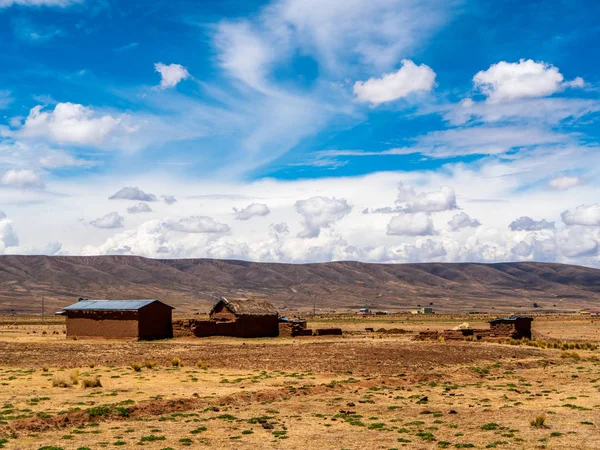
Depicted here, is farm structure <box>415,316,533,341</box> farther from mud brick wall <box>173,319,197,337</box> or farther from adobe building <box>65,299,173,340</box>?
adobe building <box>65,299,173,340</box>

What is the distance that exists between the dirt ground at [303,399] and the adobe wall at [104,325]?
10284 mm

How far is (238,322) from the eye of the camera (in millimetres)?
52688

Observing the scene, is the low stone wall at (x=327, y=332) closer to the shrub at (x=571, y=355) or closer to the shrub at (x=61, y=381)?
the shrub at (x=571, y=355)

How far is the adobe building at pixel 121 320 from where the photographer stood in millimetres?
50438

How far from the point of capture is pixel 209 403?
21.9m

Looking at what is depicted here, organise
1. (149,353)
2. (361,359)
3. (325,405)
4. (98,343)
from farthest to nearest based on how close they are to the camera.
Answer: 1. (98,343)
2. (149,353)
3. (361,359)
4. (325,405)

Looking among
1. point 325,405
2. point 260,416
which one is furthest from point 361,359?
point 260,416

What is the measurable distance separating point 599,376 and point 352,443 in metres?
18.3

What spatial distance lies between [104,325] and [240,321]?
10.7 m

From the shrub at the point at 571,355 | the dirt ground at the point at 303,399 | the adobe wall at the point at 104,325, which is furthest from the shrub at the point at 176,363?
the shrub at the point at 571,355

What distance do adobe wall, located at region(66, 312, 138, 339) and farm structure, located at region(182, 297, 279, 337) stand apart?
16.0 ft

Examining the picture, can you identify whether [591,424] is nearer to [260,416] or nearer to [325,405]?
[325,405]

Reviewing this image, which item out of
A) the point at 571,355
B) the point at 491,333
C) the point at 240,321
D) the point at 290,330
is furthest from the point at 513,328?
the point at 240,321

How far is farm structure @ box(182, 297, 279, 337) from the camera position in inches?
2073
